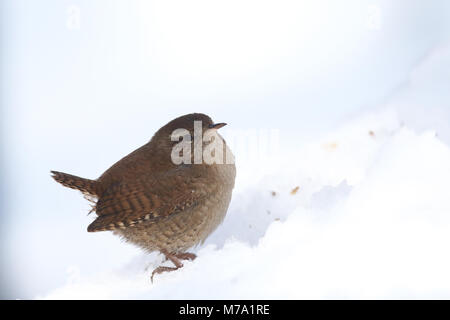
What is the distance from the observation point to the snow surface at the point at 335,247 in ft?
7.78

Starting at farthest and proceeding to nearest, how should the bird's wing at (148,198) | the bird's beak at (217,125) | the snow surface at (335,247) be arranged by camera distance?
the bird's beak at (217,125) → the bird's wing at (148,198) → the snow surface at (335,247)

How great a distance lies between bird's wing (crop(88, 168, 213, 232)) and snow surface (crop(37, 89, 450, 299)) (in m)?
0.31

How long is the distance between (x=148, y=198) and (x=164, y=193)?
0.09 m

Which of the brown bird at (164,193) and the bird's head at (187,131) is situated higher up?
the bird's head at (187,131)

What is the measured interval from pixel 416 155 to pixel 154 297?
146cm

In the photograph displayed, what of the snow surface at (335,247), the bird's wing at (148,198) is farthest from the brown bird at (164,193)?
the snow surface at (335,247)

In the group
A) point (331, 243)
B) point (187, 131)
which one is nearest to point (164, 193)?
point (187, 131)

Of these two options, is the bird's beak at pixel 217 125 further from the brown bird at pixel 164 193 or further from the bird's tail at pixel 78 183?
the bird's tail at pixel 78 183

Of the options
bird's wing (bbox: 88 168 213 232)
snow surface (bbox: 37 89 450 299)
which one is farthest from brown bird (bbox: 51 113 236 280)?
snow surface (bbox: 37 89 450 299)

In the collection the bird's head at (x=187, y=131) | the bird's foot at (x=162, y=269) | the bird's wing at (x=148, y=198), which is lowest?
the bird's foot at (x=162, y=269)

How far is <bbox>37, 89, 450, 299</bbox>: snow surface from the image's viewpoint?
2.37 m

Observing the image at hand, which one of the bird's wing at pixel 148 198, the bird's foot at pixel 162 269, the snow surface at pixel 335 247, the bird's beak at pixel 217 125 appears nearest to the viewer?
the snow surface at pixel 335 247
